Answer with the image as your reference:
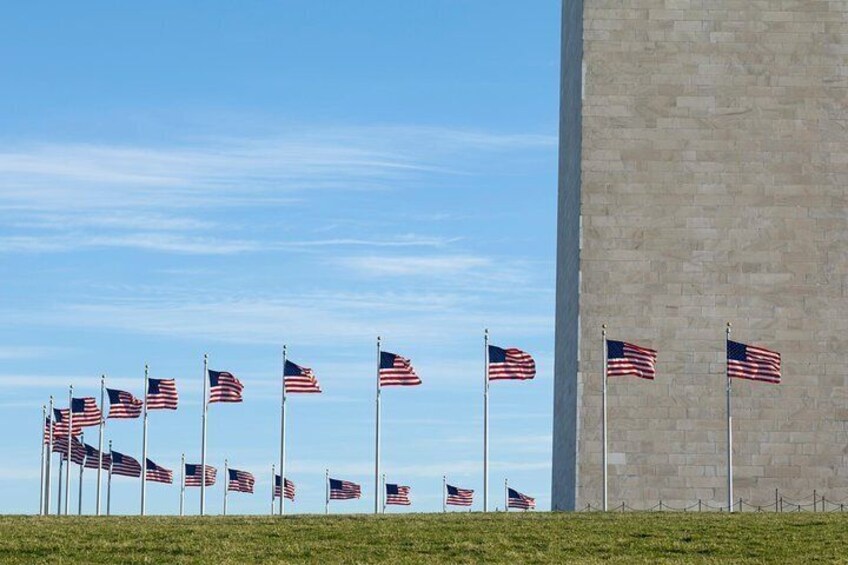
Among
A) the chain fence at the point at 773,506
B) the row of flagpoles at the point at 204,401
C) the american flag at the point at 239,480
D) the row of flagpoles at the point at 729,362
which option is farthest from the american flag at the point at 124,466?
the row of flagpoles at the point at 729,362

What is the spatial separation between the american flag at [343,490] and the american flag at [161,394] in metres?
22.7

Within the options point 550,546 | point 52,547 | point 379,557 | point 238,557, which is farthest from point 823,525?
point 52,547

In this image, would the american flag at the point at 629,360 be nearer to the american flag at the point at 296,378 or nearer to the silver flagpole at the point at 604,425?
the silver flagpole at the point at 604,425

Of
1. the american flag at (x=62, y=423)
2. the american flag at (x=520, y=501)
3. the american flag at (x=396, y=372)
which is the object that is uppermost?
the american flag at (x=396, y=372)

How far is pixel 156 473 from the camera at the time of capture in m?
78.5

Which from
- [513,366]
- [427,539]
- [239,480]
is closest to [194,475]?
[239,480]

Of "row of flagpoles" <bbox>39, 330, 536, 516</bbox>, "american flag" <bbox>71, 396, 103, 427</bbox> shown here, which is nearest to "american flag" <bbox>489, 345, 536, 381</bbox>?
"row of flagpoles" <bbox>39, 330, 536, 516</bbox>

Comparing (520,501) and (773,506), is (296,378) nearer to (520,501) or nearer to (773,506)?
(773,506)

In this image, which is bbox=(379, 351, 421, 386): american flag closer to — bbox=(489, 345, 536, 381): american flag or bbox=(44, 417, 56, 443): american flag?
bbox=(489, 345, 536, 381): american flag

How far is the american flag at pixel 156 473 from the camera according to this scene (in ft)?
257

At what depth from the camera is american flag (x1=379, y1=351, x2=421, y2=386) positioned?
6181 centimetres

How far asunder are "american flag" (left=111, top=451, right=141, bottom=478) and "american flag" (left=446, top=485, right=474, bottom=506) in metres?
22.3

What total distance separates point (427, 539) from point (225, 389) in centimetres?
1943

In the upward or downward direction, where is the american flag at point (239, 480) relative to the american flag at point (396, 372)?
downward
